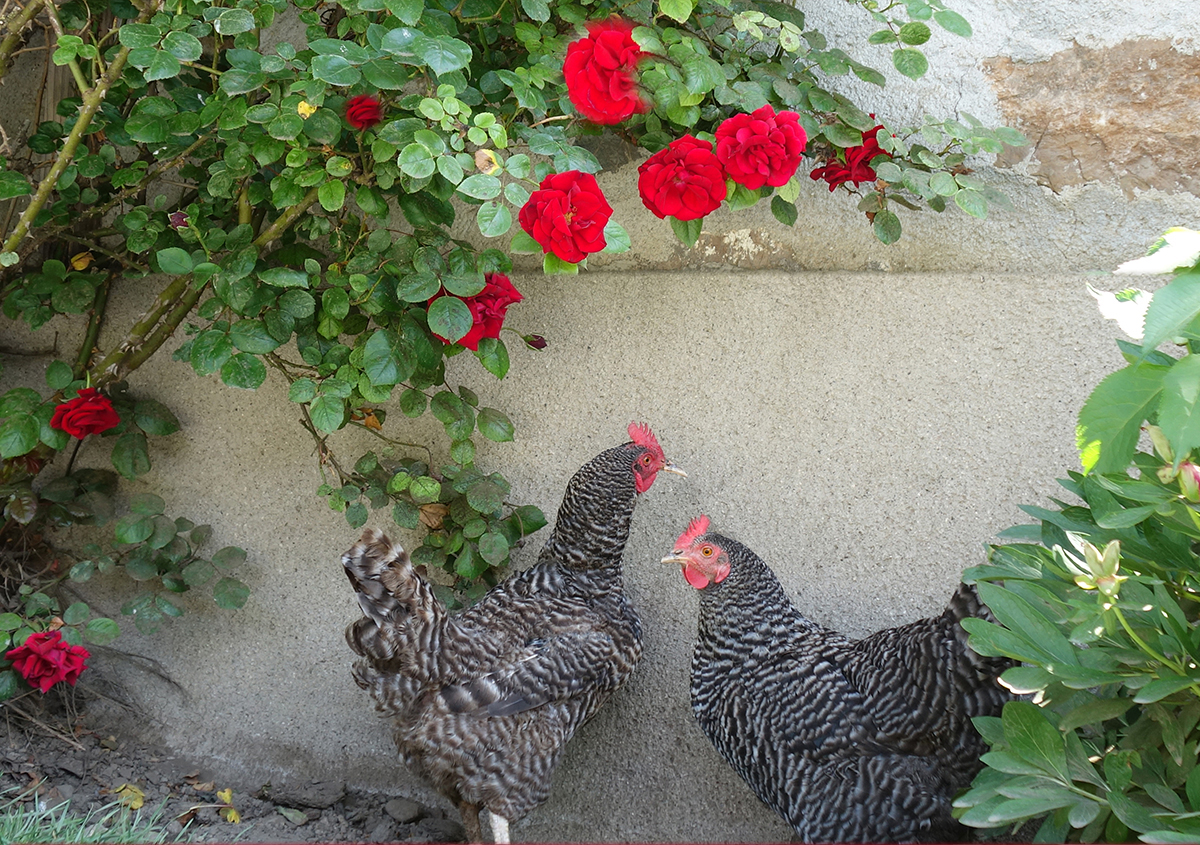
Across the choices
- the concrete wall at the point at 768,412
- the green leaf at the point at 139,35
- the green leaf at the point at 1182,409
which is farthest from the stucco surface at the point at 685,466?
the green leaf at the point at 1182,409

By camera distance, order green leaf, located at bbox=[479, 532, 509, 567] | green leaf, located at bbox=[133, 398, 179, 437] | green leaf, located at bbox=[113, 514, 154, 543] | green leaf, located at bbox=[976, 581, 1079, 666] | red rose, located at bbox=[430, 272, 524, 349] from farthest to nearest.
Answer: green leaf, located at bbox=[133, 398, 179, 437] < green leaf, located at bbox=[113, 514, 154, 543] < green leaf, located at bbox=[479, 532, 509, 567] < red rose, located at bbox=[430, 272, 524, 349] < green leaf, located at bbox=[976, 581, 1079, 666]

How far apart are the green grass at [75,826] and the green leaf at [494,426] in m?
1.13

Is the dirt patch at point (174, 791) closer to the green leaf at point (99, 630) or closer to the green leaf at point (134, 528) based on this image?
the green leaf at point (99, 630)

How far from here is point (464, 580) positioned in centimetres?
229

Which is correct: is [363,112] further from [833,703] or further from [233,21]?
[833,703]

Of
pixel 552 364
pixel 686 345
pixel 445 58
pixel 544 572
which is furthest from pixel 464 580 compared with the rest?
pixel 445 58

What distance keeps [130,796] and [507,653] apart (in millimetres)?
1055

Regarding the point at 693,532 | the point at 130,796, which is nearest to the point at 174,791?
the point at 130,796

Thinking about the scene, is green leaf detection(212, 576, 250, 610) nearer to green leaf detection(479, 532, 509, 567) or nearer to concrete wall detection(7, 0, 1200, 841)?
concrete wall detection(7, 0, 1200, 841)

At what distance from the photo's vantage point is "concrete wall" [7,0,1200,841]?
2.00 meters

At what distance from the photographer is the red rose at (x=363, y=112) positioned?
1.70m

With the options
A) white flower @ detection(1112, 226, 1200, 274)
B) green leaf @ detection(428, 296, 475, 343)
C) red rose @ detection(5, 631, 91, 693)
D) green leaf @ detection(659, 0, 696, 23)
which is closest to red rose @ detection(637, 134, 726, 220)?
green leaf @ detection(659, 0, 696, 23)

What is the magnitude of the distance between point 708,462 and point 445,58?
3.84 feet

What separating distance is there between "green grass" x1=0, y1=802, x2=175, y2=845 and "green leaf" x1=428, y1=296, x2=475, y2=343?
1256mm
